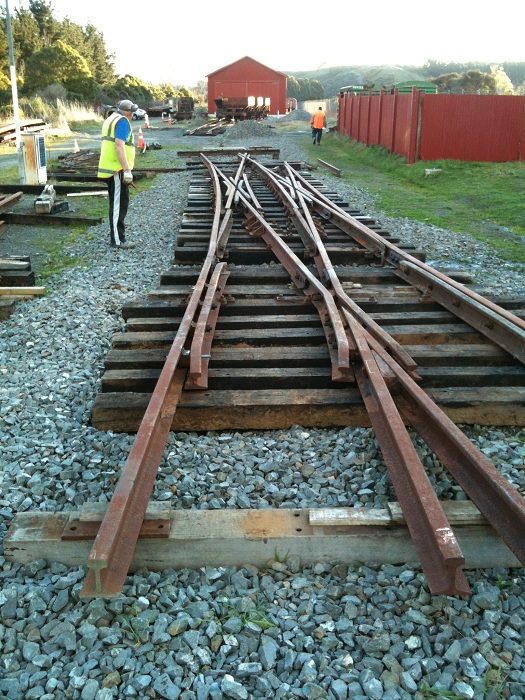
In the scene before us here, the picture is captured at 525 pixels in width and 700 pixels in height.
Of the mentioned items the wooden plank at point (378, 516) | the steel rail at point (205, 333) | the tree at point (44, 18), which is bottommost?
the wooden plank at point (378, 516)

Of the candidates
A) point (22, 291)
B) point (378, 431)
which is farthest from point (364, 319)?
point (22, 291)

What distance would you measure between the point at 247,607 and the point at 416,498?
79 cm

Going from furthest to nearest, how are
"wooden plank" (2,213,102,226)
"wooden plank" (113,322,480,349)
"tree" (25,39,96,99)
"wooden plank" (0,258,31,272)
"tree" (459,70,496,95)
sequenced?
1. "tree" (459,70,496,95)
2. "tree" (25,39,96,99)
3. "wooden plank" (2,213,102,226)
4. "wooden plank" (0,258,31,272)
5. "wooden plank" (113,322,480,349)

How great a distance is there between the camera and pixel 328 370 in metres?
4.05

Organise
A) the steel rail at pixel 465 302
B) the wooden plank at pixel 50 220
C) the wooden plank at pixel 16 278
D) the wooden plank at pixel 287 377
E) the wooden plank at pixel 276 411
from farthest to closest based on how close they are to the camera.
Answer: the wooden plank at pixel 50 220 < the wooden plank at pixel 16 278 < the steel rail at pixel 465 302 < the wooden plank at pixel 287 377 < the wooden plank at pixel 276 411

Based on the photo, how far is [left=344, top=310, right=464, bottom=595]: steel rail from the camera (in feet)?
7.45

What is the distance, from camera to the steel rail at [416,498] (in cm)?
227

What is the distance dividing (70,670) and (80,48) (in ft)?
234

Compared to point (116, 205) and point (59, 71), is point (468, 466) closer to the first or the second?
point (116, 205)

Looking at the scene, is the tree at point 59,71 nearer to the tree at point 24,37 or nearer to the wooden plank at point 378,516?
the tree at point 24,37

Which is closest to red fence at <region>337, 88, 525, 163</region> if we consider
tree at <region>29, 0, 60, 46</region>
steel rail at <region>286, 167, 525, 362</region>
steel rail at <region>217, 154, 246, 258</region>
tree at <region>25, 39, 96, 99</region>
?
steel rail at <region>217, 154, 246, 258</region>

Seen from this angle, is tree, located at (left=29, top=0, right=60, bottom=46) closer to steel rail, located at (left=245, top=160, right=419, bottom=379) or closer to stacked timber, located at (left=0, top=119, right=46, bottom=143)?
stacked timber, located at (left=0, top=119, right=46, bottom=143)

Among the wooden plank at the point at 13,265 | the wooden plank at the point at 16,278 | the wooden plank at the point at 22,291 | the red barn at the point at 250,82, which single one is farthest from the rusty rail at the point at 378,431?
the red barn at the point at 250,82

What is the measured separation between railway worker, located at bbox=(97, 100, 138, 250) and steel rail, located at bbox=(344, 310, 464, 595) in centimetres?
540
